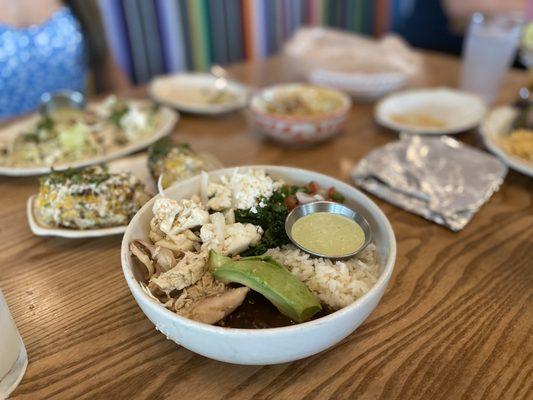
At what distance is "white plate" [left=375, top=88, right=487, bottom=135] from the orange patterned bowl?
0.70 ft

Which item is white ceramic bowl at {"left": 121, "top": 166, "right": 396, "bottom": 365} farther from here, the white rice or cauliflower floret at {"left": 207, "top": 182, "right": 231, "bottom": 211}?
cauliflower floret at {"left": 207, "top": 182, "right": 231, "bottom": 211}

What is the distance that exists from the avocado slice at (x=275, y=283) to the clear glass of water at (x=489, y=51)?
1.77m

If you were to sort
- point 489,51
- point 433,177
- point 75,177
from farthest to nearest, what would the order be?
point 489,51, point 433,177, point 75,177

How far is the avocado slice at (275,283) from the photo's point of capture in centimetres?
85

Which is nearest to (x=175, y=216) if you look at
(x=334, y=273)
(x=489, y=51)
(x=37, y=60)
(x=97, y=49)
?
(x=334, y=273)

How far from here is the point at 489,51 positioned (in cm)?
212

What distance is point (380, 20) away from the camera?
4.98m

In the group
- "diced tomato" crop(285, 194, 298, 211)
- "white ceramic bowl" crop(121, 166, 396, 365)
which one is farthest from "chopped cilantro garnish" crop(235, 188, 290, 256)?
"white ceramic bowl" crop(121, 166, 396, 365)

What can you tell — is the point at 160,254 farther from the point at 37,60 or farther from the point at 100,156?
the point at 37,60

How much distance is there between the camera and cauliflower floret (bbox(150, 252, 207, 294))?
0.92 metres

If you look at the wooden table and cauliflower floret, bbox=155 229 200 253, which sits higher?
cauliflower floret, bbox=155 229 200 253

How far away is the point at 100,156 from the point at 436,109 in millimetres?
1444

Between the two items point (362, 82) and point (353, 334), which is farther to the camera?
point (362, 82)

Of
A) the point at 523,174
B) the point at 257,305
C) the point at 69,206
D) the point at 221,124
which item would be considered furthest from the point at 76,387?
the point at 523,174
